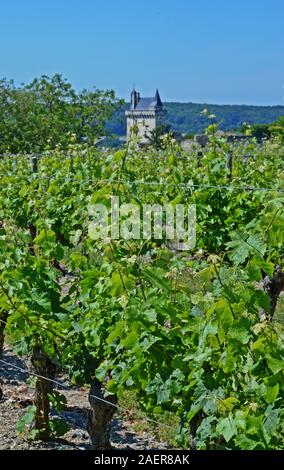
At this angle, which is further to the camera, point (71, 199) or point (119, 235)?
point (71, 199)

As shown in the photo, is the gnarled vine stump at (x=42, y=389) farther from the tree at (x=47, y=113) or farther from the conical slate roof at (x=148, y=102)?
the conical slate roof at (x=148, y=102)

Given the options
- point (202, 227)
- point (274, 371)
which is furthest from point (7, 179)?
point (274, 371)

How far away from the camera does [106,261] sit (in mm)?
3432

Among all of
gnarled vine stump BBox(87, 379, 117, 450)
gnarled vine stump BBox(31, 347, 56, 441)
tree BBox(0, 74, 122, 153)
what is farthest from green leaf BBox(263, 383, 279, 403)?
tree BBox(0, 74, 122, 153)

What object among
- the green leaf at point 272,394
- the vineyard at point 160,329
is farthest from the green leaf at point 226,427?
the green leaf at point 272,394

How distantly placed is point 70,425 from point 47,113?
3063 cm

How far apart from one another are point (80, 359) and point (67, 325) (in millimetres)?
216

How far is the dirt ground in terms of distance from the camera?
4.50 meters

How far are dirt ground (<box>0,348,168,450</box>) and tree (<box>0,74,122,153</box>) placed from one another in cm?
2700

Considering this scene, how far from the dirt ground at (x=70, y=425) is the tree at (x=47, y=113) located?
27004 millimetres

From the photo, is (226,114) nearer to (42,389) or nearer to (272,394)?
(42,389)

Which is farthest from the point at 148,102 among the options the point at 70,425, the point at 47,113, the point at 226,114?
the point at 70,425

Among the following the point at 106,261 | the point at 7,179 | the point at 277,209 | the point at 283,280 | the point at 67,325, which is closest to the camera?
the point at 277,209
